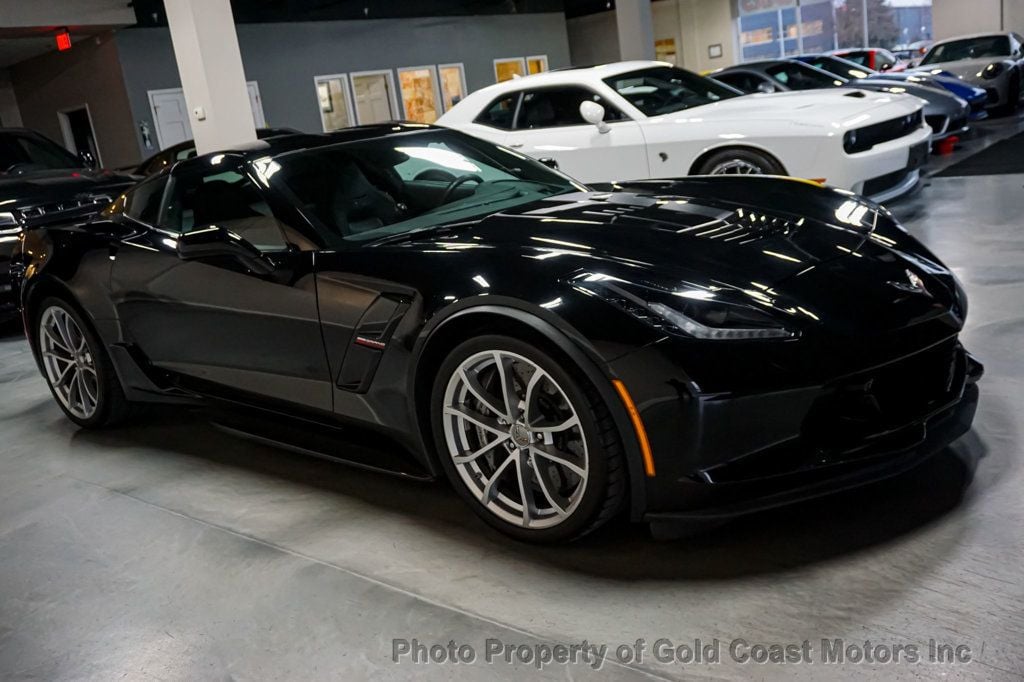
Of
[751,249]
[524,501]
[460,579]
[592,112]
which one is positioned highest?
[592,112]

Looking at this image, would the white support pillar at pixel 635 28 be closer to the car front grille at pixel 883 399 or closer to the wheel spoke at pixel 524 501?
the car front grille at pixel 883 399

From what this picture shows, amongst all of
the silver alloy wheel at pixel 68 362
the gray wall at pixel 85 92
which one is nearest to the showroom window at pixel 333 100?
the gray wall at pixel 85 92

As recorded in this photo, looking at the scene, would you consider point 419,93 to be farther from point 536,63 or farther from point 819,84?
point 819,84

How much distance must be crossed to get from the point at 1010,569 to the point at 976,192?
6025 mm

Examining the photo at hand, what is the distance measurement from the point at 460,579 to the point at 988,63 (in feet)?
46.3

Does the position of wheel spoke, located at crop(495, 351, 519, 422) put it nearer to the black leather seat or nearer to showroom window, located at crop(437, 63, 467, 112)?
the black leather seat

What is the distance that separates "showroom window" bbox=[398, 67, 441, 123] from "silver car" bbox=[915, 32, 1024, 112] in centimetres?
945

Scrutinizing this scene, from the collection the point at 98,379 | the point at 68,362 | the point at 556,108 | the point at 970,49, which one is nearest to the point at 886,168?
the point at 556,108

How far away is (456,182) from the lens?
3385mm

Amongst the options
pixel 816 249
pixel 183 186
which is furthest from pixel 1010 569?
pixel 183 186

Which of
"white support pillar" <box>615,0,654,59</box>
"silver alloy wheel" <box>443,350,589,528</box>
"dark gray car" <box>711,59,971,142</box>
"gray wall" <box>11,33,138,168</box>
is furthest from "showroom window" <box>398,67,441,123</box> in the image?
"silver alloy wheel" <box>443,350,589,528</box>

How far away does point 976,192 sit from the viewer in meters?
7.31

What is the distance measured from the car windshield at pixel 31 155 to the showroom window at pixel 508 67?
1359 cm

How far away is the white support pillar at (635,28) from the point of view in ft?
46.5
